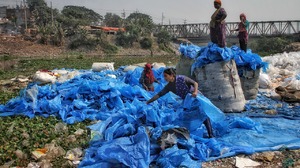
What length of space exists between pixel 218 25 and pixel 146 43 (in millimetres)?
25117

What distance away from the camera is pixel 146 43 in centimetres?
3141

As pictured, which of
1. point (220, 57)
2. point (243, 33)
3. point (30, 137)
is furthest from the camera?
point (243, 33)

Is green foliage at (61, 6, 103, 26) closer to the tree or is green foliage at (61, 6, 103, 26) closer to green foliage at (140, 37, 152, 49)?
the tree

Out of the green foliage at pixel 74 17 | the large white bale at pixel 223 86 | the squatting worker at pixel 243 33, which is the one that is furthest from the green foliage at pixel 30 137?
the green foliage at pixel 74 17

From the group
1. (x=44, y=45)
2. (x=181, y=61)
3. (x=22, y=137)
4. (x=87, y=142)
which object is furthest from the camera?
(x=44, y=45)

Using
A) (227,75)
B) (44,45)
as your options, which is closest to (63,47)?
(44,45)

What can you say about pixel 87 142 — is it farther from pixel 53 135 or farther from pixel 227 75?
pixel 227 75

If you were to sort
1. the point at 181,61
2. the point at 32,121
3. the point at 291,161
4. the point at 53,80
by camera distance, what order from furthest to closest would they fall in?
the point at 53,80 → the point at 181,61 → the point at 32,121 → the point at 291,161

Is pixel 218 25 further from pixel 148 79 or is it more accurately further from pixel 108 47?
pixel 108 47

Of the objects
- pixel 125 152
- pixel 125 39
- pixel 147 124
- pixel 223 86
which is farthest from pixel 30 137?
pixel 125 39

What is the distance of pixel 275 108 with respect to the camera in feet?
21.2

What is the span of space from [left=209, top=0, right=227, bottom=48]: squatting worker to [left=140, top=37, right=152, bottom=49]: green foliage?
2490 centimetres

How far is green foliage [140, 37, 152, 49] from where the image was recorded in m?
31.4

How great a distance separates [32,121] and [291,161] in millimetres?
4301
